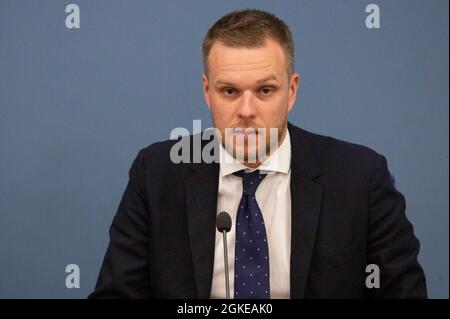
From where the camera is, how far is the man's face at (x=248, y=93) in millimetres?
1416

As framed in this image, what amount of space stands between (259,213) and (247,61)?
0.32 meters

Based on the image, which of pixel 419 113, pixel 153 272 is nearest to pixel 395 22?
pixel 419 113

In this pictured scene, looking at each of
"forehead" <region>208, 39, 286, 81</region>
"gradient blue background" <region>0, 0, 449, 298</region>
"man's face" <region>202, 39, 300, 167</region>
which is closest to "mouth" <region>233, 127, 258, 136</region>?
"man's face" <region>202, 39, 300, 167</region>

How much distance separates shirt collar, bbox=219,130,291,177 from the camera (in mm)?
1516

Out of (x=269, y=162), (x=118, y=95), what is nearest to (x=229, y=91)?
(x=269, y=162)

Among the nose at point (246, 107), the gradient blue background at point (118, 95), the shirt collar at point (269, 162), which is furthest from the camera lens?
the gradient blue background at point (118, 95)

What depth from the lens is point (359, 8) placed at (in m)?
2.02

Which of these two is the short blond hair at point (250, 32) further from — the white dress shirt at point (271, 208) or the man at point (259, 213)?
the white dress shirt at point (271, 208)

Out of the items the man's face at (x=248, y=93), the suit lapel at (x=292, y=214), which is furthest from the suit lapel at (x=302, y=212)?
the man's face at (x=248, y=93)

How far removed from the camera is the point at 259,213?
1463 mm

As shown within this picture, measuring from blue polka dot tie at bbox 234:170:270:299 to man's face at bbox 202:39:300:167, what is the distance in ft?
0.39

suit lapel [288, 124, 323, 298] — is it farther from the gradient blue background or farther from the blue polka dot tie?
the gradient blue background

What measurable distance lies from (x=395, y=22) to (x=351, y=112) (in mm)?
300

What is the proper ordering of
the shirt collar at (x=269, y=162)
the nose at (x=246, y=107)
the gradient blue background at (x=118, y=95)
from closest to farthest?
1. the nose at (x=246, y=107)
2. the shirt collar at (x=269, y=162)
3. the gradient blue background at (x=118, y=95)
